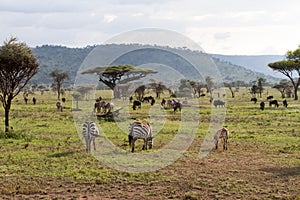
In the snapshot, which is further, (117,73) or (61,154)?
(117,73)

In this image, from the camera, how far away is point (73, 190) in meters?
12.1

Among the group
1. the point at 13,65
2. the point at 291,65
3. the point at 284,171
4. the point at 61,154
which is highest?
the point at 291,65

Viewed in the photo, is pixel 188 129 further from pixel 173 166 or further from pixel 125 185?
pixel 125 185

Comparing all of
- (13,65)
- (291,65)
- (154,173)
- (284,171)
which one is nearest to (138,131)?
(154,173)

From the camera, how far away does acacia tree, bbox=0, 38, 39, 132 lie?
75.0 ft

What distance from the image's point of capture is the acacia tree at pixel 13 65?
22859mm

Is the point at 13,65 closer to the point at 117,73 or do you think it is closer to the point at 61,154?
the point at 61,154

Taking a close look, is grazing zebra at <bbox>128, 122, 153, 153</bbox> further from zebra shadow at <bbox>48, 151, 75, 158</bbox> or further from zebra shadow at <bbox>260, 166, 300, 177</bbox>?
zebra shadow at <bbox>260, 166, 300, 177</bbox>

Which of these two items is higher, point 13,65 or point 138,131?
point 13,65

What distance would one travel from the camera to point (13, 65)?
2297cm

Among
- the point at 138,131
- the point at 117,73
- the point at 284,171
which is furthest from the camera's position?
the point at 117,73

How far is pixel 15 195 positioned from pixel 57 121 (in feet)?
65.2

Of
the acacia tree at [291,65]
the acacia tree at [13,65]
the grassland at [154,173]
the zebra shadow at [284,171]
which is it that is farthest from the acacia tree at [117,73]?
the zebra shadow at [284,171]

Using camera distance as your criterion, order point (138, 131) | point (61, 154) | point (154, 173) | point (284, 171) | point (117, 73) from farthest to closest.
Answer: point (117, 73) < point (138, 131) < point (61, 154) < point (284, 171) < point (154, 173)
